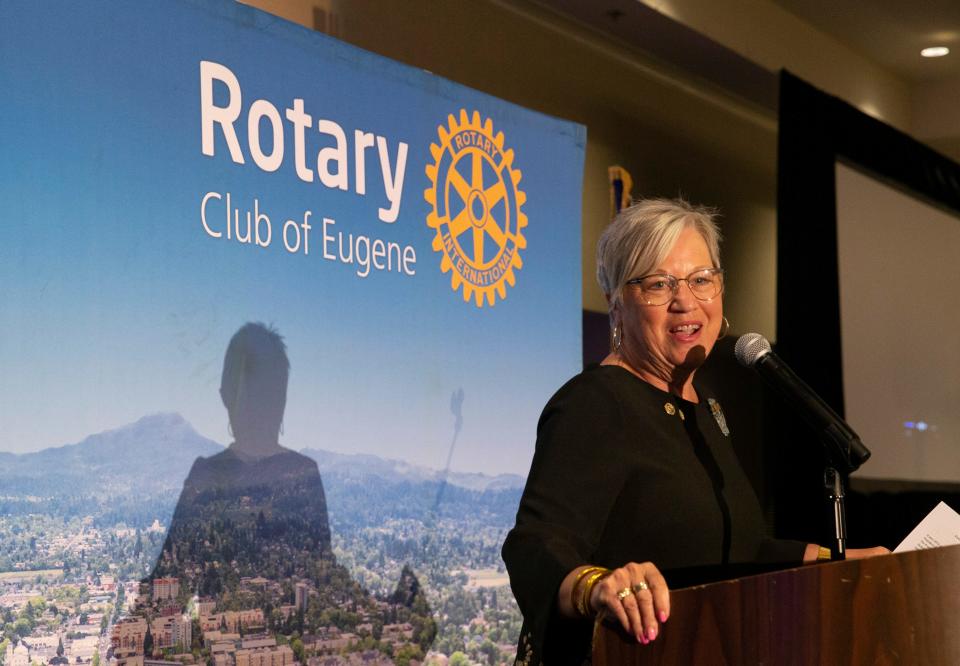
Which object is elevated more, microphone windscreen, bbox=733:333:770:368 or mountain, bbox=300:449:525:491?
microphone windscreen, bbox=733:333:770:368

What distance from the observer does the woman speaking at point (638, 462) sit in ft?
5.12

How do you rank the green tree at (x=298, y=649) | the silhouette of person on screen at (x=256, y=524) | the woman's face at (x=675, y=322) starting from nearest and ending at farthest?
the woman's face at (x=675, y=322)
the silhouette of person on screen at (x=256, y=524)
the green tree at (x=298, y=649)

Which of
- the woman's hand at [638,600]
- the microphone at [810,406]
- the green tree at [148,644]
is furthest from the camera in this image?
the green tree at [148,644]

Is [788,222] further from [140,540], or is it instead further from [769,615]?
[769,615]

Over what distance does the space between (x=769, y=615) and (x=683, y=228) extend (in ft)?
2.77

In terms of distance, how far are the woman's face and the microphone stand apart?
1.33 feet

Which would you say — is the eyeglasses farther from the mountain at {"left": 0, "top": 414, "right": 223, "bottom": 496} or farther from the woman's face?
the mountain at {"left": 0, "top": 414, "right": 223, "bottom": 496}

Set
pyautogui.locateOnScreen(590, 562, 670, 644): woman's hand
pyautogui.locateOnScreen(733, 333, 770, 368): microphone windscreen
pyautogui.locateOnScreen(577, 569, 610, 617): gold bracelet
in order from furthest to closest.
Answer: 1. pyautogui.locateOnScreen(733, 333, 770, 368): microphone windscreen
2. pyautogui.locateOnScreen(577, 569, 610, 617): gold bracelet
3. pyautogui.locateOnScreen(590, 562, 670, 644): woman's hand

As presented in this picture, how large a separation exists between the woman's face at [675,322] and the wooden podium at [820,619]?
22.9 inches

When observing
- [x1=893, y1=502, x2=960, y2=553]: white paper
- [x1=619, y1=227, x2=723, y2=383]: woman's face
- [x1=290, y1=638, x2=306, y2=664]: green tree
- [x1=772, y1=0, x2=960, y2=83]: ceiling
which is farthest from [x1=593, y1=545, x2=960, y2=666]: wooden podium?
[x1=772, y1=0, x2=960, y2=83]: ceiling

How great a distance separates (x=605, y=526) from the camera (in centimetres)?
172

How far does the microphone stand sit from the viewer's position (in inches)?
61.1

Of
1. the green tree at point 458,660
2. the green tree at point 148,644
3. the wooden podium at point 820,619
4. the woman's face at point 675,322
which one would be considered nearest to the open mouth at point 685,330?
the woman's face at point 675,322

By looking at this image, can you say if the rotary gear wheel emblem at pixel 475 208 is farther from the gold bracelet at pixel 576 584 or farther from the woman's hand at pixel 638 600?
the woman's hand at pixel 638 600
